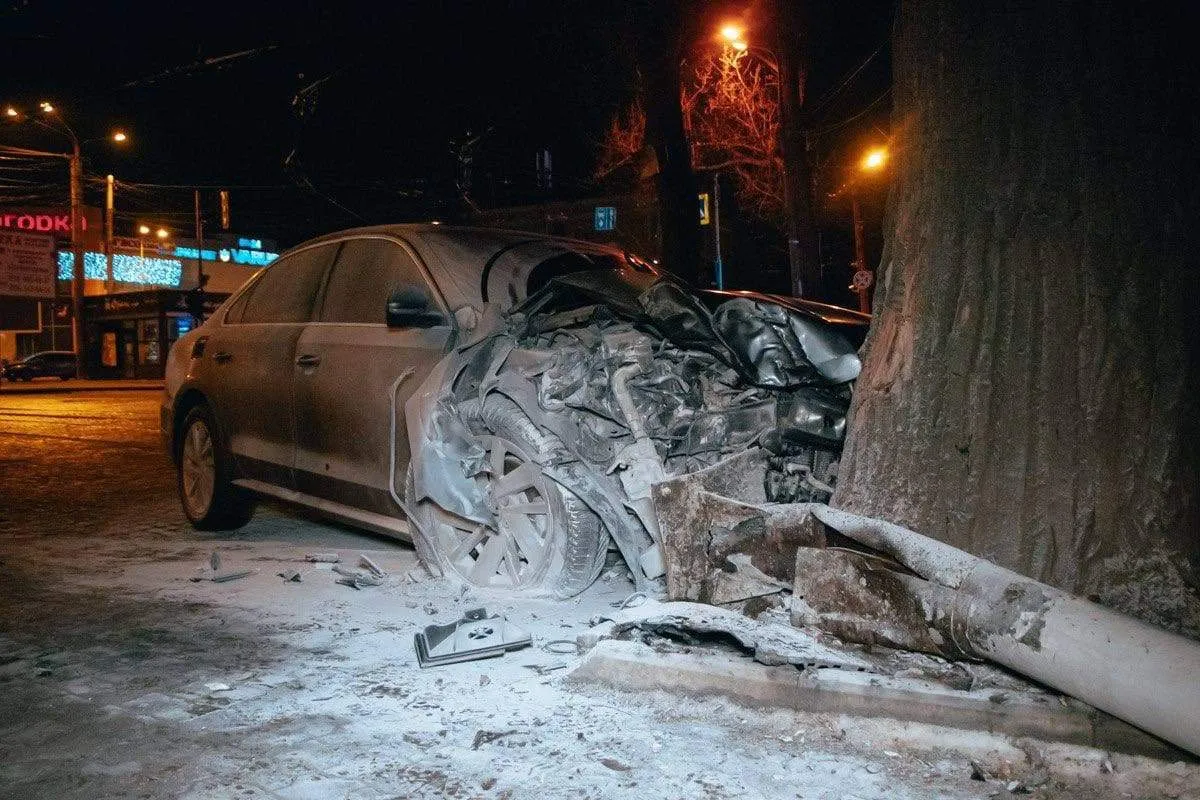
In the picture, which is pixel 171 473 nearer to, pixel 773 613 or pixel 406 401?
pixel 406 401

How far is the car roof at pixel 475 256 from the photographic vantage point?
465 cm

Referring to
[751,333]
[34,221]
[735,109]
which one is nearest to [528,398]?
[751,333]

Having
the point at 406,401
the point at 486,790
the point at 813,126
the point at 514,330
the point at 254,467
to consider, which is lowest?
the point at 486,790

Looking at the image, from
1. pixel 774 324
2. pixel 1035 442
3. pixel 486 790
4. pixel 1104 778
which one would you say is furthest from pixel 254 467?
pixel 1104 778

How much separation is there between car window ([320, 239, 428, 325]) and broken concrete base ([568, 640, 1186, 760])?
92.1 inches

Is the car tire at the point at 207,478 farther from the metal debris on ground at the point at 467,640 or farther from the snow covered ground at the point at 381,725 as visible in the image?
the metal debris on ground at the point at 467,640

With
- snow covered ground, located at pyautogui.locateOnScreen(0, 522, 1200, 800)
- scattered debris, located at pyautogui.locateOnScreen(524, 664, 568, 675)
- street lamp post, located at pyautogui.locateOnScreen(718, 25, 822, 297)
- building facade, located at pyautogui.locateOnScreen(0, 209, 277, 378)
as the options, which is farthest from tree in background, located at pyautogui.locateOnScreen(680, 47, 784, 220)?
building facade, located at pyautogui.locateOnScreen(0, 209, 277, 378)

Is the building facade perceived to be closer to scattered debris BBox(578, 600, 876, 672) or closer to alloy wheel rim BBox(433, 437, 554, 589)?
alloy wheel rim BBox(433, 437, 554, 589)

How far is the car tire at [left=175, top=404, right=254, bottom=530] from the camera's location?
587 cm

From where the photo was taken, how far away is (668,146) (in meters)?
16.2

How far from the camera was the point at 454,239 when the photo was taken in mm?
4973

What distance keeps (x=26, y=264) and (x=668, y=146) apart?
34.3m

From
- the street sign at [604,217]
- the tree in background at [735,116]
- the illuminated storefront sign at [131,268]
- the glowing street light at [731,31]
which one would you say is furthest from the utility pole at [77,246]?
the glowing street light at [731,31]

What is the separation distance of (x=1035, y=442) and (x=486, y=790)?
2113 millimetres
